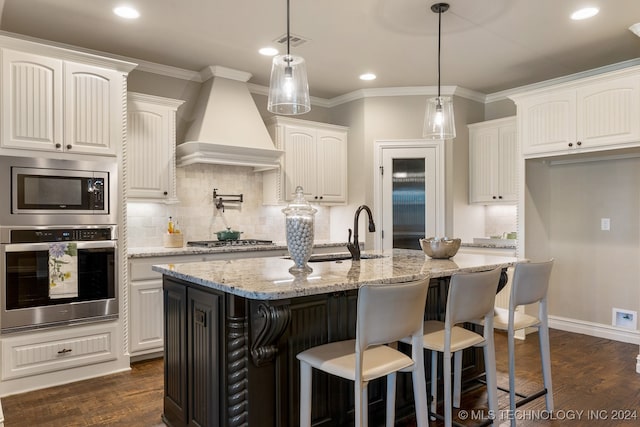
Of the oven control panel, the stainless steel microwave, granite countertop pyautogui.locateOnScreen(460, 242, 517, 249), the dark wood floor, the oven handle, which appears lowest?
the dark wood floor

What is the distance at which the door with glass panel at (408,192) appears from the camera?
17.9ft

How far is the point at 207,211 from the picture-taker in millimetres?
4902

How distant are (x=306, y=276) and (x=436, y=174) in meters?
3.59

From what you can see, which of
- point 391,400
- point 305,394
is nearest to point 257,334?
point 305,394

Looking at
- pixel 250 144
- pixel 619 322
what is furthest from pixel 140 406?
pixel 619 322

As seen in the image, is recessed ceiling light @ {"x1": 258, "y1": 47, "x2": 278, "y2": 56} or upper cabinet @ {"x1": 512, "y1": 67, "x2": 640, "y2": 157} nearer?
upper cabinet @ {"x1": 512, "y1": 67, "x2": 640, "y2": 157}

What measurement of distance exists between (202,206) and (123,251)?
1.30 meters

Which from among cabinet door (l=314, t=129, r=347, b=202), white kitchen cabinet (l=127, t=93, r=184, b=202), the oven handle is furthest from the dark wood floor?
cabinet door (l=314, t=129, r=347, b=202)

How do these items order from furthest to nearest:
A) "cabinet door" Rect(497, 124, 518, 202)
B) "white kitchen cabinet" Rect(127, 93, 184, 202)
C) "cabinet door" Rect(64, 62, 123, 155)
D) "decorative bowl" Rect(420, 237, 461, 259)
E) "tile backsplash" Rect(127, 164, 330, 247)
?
"cabinet door" Rect(497, 124, 518, 202)
"tile backsplash" Rect(127, 164, 330, 247)
"white kitchen cabinet" Rect(127, 93, 184, 202)
"cabinet door" Rect(64, 62, 123, 155)
"decorative bowl" Rect(420, 237, 461, 259)

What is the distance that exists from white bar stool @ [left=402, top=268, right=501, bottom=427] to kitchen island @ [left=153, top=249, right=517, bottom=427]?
20 cm

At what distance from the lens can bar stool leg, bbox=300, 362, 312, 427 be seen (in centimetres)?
204

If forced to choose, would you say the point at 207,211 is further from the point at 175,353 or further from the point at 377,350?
the point at 377,350

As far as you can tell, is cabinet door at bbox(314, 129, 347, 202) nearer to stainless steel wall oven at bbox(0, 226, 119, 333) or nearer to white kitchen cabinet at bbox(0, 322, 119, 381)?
stainless steel wall oven at bbox(0, 226, 119, 333)

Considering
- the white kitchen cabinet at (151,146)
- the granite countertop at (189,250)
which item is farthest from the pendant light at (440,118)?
the white kitchen cabinet at (151,146)
